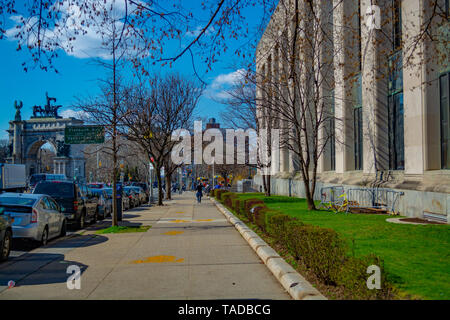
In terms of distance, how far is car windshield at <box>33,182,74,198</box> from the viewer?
57.3 feet

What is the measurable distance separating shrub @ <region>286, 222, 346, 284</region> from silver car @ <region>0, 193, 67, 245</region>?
23.7 ft

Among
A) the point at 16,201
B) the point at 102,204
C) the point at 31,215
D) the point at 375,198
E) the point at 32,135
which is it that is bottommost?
the point at 102,204

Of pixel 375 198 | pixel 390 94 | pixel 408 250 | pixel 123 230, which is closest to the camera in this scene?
pixel 408 250

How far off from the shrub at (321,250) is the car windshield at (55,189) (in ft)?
38.4

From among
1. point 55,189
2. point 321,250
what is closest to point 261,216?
point 321,250

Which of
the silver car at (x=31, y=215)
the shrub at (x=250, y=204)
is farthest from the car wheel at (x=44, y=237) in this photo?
the shrub at (x=250, y=204)

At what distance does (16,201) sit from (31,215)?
782mm

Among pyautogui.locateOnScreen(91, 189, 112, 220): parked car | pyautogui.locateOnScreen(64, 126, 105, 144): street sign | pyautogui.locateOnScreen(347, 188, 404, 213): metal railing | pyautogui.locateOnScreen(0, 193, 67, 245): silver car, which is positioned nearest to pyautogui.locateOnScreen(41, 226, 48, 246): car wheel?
pyautogui.locateOnScreen(0, 193, 67, 245): silver car

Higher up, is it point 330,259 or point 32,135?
point 32,135

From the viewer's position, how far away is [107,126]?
1662cm

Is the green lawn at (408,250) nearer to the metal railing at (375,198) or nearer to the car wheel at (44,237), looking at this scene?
the metal railing at (375,198)

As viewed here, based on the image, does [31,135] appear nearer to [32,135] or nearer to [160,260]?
[32,135]

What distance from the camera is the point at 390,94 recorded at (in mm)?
16875
